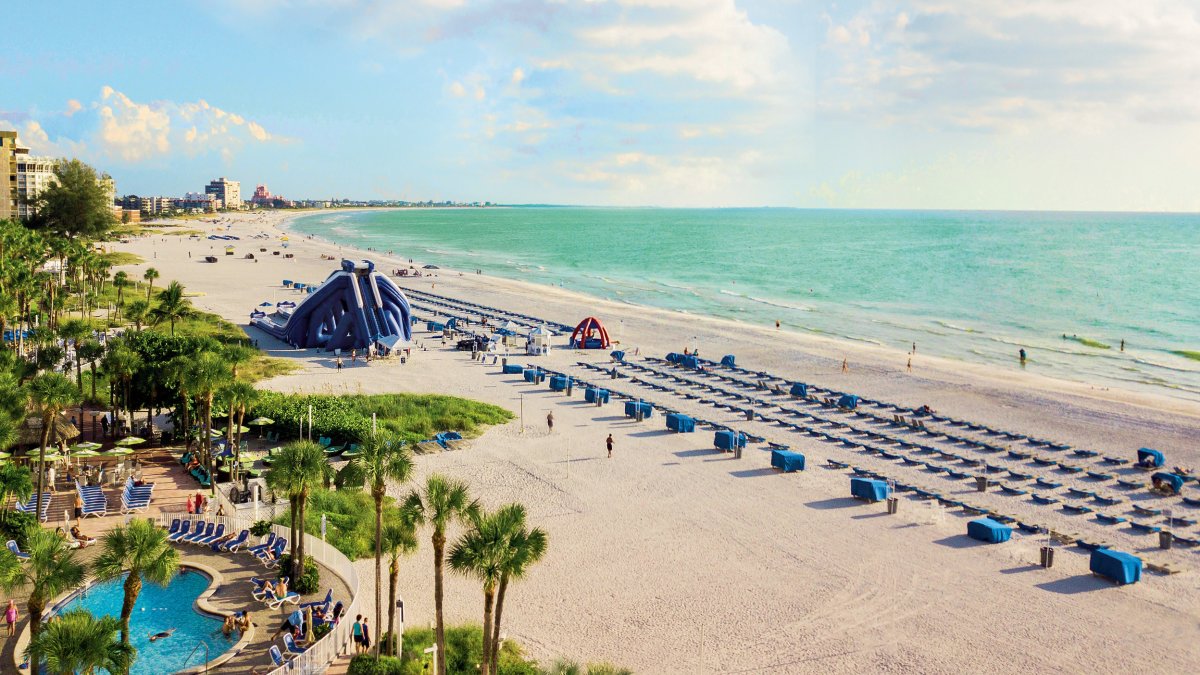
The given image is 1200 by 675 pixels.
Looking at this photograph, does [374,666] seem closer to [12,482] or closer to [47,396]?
[12,482]

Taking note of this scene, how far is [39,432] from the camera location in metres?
29.0

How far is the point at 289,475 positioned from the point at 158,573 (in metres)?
3.81

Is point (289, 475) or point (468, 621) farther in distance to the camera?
point (468, 621)

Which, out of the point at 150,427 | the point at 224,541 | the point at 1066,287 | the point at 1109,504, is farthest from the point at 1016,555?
the point at 1066,287

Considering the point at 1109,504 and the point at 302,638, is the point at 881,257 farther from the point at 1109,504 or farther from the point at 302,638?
the point at 302,638

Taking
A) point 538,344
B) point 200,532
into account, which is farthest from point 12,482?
point 538,344

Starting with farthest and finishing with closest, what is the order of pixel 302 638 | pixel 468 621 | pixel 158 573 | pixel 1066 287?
pixel 1066 287
pixel 468 621
pixel 302 638
pixel 158 573

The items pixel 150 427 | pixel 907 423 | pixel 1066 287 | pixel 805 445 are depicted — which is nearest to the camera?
pixel 150 427

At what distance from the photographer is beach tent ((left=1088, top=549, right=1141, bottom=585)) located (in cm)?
2197

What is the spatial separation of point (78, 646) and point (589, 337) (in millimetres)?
43459

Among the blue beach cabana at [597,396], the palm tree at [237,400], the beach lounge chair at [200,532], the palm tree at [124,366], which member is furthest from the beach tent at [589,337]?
the beach lounge chair at [200,532]

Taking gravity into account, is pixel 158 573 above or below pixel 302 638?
above

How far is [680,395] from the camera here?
42.4m

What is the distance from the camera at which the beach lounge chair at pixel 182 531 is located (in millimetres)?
21562
